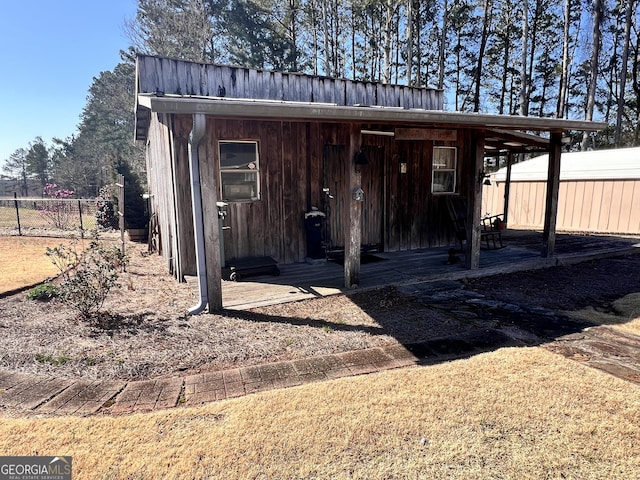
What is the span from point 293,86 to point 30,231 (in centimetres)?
913

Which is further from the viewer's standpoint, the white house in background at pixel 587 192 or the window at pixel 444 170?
the white house in background at pixel 587 192

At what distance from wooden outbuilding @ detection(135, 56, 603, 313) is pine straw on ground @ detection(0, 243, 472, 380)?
53 cm

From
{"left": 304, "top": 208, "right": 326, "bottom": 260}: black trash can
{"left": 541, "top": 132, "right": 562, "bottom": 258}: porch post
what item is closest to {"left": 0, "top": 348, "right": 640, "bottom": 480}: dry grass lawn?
{"left": 304, "top": 208, "right": 326, "bottom": 260}: black trash can

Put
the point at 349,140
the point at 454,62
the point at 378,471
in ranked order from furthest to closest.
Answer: the point at 454,62 < the point at 349,140 < the point at 378,471

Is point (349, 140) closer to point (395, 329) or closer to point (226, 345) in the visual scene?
point (395, 329)

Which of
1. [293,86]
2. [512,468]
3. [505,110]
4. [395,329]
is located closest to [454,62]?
[505,110]

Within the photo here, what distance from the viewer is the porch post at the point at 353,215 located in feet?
14.5

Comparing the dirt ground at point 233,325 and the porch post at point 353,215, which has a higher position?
the porch post at point 353,215

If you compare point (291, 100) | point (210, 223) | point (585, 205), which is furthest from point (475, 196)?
point (585, 205)

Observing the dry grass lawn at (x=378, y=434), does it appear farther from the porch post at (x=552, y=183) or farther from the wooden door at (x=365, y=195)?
the porch post at (x=552, y=183)

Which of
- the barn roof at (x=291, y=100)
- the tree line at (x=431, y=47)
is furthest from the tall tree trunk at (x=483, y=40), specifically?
the barn roof at (x=291, y=100)

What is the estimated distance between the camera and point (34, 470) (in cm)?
185

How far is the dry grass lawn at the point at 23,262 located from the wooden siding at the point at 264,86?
352 cm

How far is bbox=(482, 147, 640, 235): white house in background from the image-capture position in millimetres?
10258
